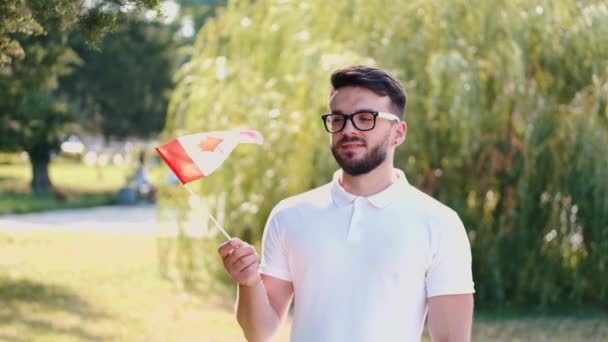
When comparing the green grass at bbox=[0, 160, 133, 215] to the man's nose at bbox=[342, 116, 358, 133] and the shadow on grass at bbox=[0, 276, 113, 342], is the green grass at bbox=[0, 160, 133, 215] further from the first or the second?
the man's nose at bbox=[342, 116, 358, 133]

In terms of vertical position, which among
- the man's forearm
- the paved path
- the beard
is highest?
the beard

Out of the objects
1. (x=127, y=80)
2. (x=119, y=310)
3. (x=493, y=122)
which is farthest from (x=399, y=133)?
(x=127, y=80)

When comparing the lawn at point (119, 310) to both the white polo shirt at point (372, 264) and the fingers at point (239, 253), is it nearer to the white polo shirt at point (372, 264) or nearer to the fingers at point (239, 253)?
the white polo shirt at point (372, 264)

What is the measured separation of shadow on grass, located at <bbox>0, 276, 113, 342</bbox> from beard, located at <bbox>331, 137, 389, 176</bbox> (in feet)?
20.5

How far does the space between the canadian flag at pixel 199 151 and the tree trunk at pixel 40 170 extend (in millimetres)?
25271

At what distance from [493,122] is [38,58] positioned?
458 cm

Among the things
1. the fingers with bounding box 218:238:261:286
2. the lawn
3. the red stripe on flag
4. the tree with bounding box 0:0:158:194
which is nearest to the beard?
the fingers with bounding box 218:238:261:286

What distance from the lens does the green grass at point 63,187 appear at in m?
24.3

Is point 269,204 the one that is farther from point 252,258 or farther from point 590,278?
point 252,258

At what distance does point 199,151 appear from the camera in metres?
Result: 3.38

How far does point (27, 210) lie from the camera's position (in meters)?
22.6

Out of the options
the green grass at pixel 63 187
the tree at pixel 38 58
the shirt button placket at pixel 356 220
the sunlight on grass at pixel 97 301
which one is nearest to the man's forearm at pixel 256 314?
the shirt button placket at pixel 356 220

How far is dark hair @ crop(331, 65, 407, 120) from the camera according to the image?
3043mm

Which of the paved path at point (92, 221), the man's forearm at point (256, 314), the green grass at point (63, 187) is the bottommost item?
the green grass at point (63, 187)
